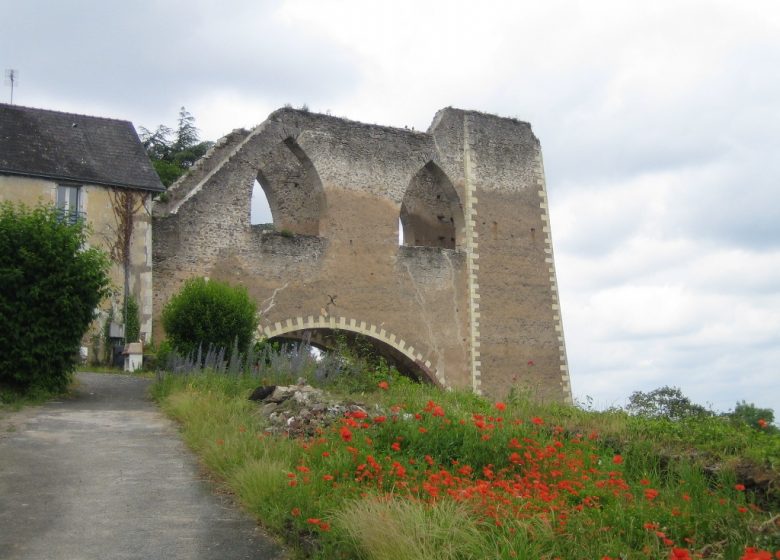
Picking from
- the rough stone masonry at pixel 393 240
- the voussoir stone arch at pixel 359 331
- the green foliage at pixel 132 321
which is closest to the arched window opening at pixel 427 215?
the rough stone masonry at pixel 393 240

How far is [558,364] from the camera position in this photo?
22922mm

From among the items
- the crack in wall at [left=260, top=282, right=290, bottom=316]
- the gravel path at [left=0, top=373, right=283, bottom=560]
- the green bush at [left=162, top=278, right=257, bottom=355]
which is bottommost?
the gravel path at [left=0, top=373, right=283, bottom=560]

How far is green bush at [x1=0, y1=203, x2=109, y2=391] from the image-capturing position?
11367 millimetres

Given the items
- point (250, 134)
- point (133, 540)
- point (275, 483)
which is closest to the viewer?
point (133, 540)

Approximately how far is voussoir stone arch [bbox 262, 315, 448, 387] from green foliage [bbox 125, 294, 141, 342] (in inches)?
111

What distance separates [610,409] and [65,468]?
5.67 metres

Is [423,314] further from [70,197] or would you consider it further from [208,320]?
[70,197]

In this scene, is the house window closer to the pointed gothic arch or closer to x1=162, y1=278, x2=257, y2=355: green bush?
x1=162, y1=278, x2=257, y2=355: green bush

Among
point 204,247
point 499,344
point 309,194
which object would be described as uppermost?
point 309,194

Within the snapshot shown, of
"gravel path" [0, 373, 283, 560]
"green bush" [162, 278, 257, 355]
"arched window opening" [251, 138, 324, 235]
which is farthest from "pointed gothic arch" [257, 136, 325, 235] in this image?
"gravel path" [0, 373, 283, 560]

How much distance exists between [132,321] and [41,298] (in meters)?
5.49

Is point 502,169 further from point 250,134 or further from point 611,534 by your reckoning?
point 611,534

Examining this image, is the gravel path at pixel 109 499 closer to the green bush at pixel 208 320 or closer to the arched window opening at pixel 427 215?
the green bush at pixel 208 320

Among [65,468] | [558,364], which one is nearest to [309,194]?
[558,364]
